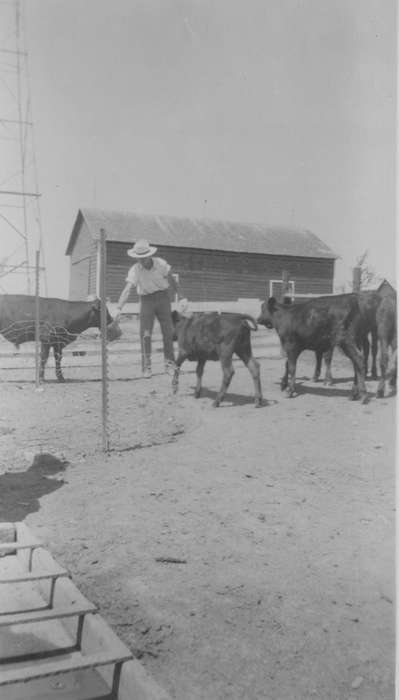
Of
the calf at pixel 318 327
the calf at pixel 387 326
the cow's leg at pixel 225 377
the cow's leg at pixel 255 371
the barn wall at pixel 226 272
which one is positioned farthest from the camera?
the barn wall at pixel 226 272

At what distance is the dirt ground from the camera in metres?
2.90

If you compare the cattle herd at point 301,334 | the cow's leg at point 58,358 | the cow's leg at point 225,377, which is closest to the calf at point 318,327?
the cattle herd at point 301,334

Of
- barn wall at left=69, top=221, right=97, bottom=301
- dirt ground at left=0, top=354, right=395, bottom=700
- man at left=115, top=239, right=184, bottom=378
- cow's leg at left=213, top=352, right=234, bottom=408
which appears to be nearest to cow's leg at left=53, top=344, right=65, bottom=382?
man at left=115, top=239, right=184, bottom=378

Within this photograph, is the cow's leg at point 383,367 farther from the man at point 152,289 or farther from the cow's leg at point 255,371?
the man at point 152,289

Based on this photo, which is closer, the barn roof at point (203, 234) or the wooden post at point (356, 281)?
the wooden post at point (356, 281)

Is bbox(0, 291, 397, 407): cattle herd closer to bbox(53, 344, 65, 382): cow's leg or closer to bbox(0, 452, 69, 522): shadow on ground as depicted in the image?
bbox(53, 344, 65, 382): cow's leg

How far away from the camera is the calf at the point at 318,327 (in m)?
9.14

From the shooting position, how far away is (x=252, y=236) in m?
31.8

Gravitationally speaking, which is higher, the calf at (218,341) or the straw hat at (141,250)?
the straw hat at (141,250)

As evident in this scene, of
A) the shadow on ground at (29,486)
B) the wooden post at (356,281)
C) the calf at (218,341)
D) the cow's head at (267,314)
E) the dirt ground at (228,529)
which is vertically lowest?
the shadow on ground at (29,486)

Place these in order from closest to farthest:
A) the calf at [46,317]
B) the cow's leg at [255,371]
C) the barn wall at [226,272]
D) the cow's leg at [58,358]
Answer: the cow's leg at [255,371] → the cow's leg at [58,358] → the calf at [46,317] → the barn wall at [226,272]

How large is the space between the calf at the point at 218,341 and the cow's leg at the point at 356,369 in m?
1.28

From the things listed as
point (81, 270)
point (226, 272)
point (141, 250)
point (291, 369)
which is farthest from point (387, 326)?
point (81, 270)

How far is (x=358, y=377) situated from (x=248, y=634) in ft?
19.7
